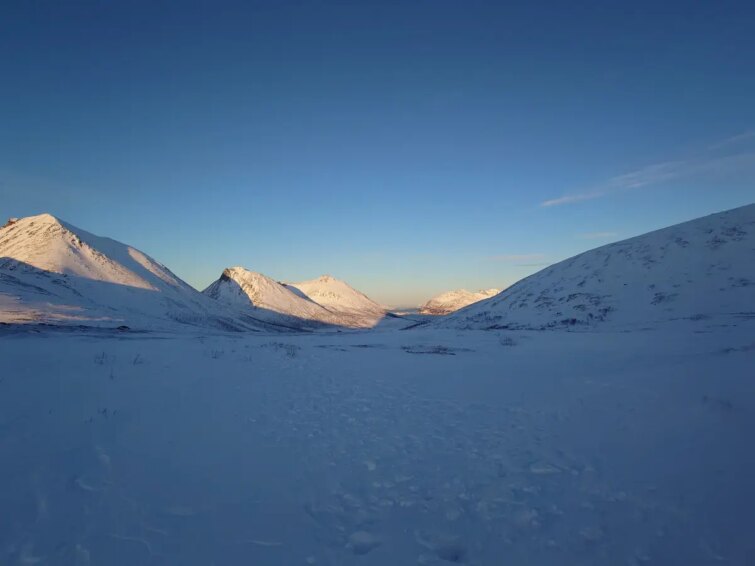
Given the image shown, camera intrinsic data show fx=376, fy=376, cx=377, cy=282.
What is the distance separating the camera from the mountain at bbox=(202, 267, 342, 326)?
10462cm

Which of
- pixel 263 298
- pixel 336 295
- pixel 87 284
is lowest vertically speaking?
pixel 87 284

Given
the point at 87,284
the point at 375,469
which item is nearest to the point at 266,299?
the point at 87,284

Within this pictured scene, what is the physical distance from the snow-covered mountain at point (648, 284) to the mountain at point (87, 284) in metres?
39.8

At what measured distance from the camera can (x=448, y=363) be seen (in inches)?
577

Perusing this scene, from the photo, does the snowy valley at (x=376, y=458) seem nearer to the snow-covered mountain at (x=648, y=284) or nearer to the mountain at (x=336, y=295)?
the snow-covered mountain at (x=648, y=284)

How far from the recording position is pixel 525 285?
5288cm

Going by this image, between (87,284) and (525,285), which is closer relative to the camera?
(87,284)

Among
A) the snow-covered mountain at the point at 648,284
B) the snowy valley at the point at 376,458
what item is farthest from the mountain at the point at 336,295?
the snowy valley at the point at 376,458

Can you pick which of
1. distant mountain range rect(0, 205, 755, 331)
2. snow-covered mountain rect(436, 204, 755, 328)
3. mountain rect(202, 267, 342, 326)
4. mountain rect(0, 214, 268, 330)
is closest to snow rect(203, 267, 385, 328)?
mountain rect(202, 267, 342, 326)

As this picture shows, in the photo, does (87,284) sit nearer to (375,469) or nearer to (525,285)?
(525,285)

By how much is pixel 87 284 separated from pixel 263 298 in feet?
193

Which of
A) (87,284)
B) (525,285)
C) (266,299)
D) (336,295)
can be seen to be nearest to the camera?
(87,284)

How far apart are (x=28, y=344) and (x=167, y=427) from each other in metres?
10.8

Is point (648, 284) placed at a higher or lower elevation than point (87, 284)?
lower
